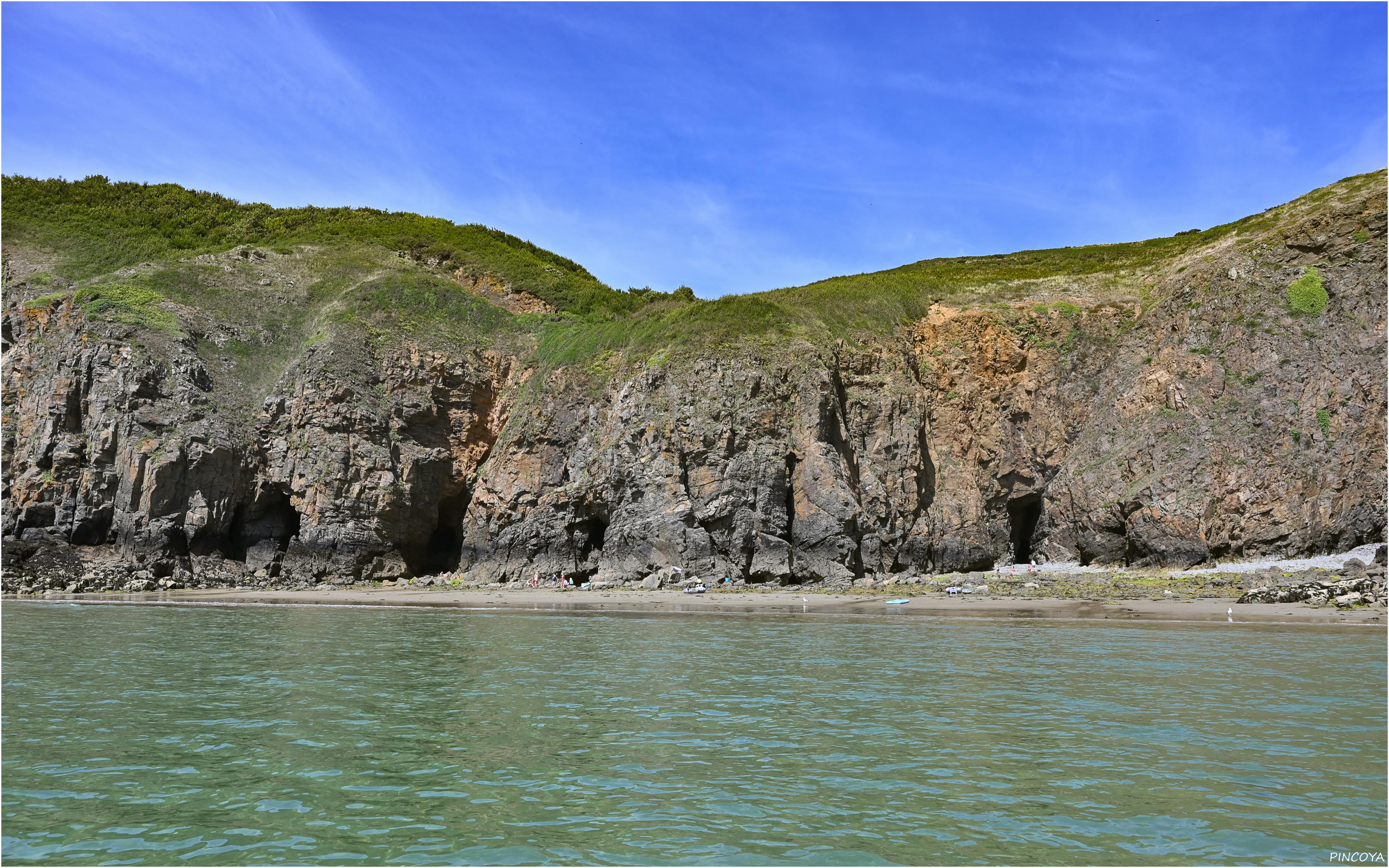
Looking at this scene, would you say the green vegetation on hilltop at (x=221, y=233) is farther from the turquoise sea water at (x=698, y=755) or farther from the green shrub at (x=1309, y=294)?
the turquoise sea water at (x=698, y=755)

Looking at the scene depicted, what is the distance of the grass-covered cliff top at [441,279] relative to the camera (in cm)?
4994

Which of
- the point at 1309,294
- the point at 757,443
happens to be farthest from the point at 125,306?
the point at 1309,294

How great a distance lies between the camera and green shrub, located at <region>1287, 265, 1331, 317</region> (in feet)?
138

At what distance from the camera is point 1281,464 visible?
37.6 metres

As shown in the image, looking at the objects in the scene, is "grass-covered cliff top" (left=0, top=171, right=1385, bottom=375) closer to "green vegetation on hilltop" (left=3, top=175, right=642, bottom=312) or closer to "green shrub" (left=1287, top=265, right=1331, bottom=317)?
"green vegetation on hilltop" (left=3, top=175, right=642, bottom=312)

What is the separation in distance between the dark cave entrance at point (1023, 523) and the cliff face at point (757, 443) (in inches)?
6.5

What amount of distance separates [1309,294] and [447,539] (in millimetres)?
47658

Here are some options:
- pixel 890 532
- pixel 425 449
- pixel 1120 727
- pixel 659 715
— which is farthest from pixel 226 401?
pixel 1120 727

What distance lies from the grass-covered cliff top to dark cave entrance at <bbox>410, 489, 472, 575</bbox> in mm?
9692

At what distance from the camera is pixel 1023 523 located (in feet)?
164

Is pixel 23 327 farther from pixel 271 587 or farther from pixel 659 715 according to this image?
pixel 659 715

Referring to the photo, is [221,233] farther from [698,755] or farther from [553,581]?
[698,755]

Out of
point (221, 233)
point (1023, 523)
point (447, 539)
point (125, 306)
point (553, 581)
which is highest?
point (221, 233)

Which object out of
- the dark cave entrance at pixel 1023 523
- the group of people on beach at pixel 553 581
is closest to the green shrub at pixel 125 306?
the group of people on beach at pixel 553 581
